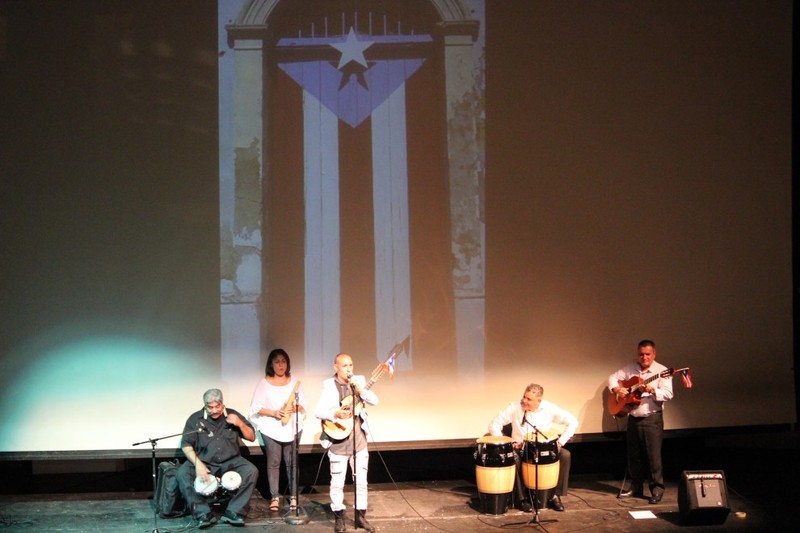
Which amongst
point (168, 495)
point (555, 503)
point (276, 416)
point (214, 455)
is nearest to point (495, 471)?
point (555, 503)

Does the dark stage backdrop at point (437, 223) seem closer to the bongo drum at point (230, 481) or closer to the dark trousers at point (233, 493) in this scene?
the dark trousers at point (233, 493)

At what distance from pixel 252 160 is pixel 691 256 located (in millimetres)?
3641

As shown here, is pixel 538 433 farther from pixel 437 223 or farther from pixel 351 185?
pixel 351 185

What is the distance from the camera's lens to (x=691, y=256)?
23.1ft

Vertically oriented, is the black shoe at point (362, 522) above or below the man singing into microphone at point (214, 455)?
below

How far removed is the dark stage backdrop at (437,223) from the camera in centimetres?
665

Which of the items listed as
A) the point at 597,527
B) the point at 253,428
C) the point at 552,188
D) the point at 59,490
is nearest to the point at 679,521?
the point at 597,527

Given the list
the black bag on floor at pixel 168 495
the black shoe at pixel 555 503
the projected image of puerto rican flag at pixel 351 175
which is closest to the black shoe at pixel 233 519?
the black bag on floor at pixel 168 495

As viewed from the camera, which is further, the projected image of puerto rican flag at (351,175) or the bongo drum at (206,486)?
the projected image of puerto rican flag at (351,175)

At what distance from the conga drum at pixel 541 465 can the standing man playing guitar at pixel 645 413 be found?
2.45 ft

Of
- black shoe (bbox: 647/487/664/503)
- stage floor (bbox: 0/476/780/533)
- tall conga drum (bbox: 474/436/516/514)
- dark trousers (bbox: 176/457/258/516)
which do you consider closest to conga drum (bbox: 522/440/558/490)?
tall conga drum (bbox: 474/436/516/514)

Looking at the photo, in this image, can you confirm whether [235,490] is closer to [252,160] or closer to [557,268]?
[252,160]

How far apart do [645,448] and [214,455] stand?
3237 mm

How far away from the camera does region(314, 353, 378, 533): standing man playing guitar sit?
5867 mm
